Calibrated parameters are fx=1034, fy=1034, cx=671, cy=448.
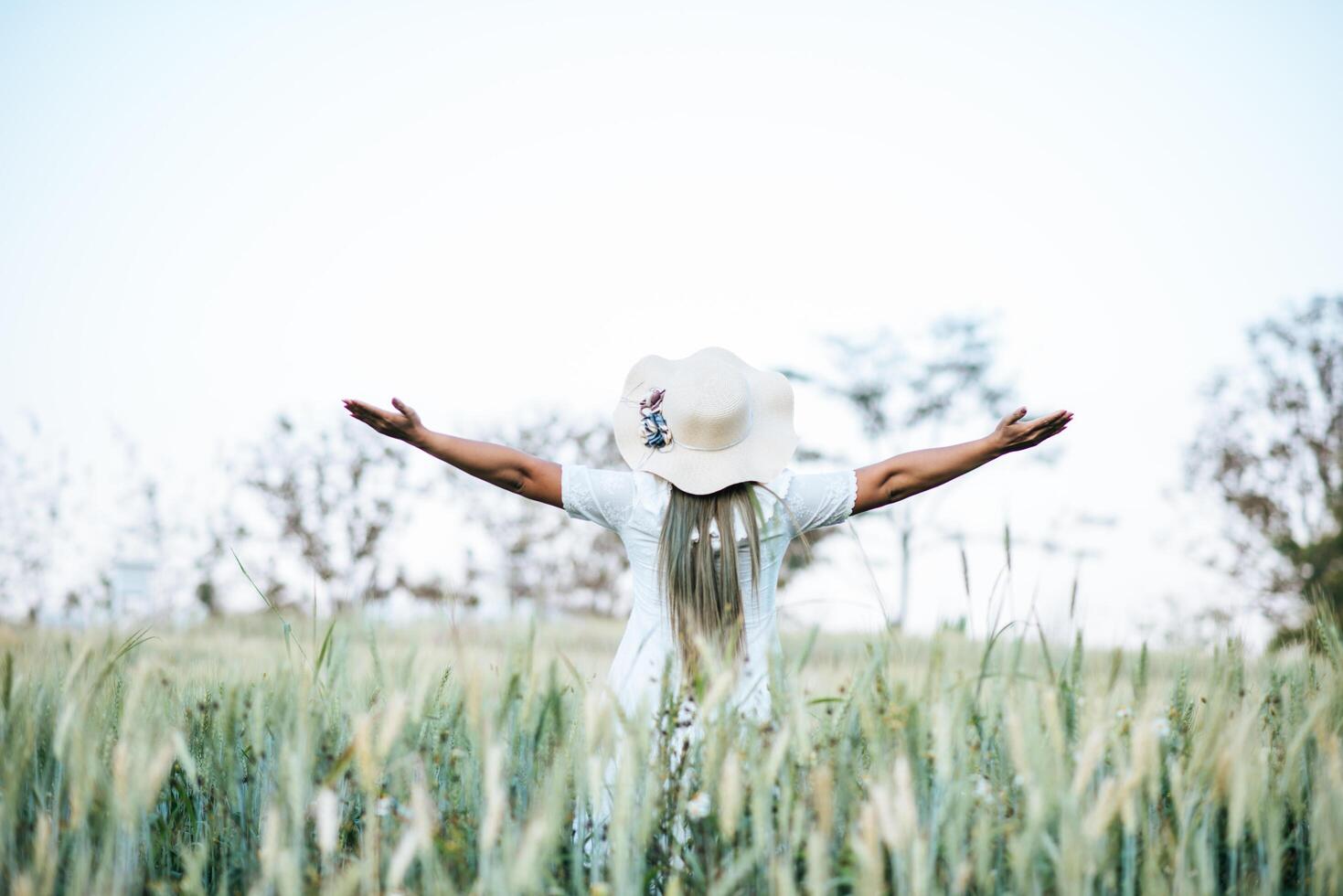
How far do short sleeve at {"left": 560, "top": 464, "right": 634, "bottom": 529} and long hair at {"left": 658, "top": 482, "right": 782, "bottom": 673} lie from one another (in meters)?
0.14

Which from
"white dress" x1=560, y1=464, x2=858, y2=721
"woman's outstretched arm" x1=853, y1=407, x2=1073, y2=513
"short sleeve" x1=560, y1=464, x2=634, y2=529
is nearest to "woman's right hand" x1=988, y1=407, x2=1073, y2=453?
"woman's outstretched arm" x1=853, y1=407, x2=1073, y2=513

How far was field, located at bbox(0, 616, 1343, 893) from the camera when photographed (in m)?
1.72

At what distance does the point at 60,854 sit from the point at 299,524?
17.0 meters

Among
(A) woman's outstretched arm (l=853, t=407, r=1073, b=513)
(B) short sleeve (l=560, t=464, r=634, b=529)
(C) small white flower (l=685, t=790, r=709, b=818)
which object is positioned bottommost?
(C) small white flower (l=685, t=790, r=709, b=818)

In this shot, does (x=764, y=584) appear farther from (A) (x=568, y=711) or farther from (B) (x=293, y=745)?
(B) (x=293, y=745)

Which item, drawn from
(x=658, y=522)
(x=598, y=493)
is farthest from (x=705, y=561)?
(x=598, y=493)

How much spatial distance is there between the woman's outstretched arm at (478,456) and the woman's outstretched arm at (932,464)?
0.93 metres

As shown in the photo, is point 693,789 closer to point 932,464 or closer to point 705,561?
point 705,561

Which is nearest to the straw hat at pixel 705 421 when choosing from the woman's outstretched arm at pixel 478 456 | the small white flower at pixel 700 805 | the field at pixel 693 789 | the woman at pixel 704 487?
the woman at pixel 704 487

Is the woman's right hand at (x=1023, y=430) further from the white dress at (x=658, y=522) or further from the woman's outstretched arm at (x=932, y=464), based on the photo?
the white dress at (x=658, y=522)

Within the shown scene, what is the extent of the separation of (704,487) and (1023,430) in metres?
1.01

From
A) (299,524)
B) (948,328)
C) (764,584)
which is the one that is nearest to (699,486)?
(764,584)

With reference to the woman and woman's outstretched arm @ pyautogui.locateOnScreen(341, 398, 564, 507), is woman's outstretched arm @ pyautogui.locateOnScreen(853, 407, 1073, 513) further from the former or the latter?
woman's outstretched arm @ pyautogui.locateOnScreen(341, 398, 564, 507)

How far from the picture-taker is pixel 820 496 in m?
3.08
